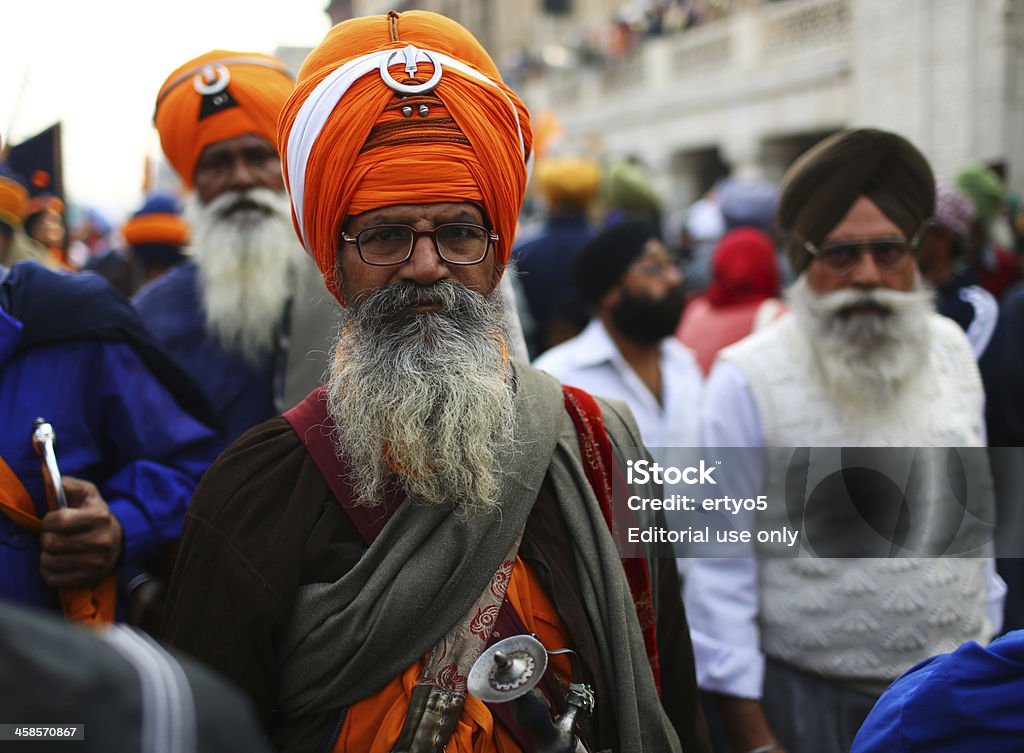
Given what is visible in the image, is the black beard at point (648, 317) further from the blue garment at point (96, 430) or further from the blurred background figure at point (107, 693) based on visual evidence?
the blurred background figure at point (107, 693)

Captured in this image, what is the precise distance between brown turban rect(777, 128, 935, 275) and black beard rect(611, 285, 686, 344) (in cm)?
114

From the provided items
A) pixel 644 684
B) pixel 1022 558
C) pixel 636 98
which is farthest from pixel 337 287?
pixel 636 98

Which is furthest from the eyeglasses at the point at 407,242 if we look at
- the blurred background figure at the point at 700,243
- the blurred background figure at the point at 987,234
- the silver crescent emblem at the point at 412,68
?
the blurred background figure at the point at 700,243

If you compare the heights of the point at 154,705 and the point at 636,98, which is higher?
the point at 636,98

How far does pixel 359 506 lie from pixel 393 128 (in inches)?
28.4

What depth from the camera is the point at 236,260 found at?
318cm

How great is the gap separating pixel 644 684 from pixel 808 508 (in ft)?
2.85

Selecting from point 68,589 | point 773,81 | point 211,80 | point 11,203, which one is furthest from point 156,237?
point 773,81

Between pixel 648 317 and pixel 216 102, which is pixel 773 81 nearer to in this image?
pixel 648 317

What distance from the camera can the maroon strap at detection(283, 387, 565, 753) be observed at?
1641 millimetres

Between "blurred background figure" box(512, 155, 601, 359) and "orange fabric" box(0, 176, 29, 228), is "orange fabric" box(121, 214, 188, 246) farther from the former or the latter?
"orange fabric" box(0, 176, 29, 228)

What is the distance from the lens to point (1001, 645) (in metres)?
1.32

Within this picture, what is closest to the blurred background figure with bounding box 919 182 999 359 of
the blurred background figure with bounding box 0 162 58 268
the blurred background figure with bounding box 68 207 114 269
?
the blurred background figure with bounding box 0 162 58 268

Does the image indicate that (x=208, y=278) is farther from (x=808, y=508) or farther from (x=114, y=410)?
(x=808, y=508)
